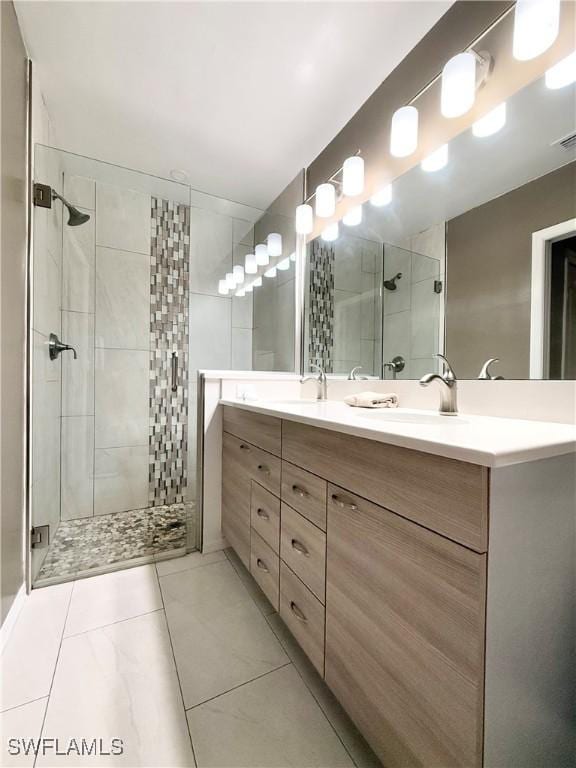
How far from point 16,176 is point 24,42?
613 mm

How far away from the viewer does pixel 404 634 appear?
0.64 meters

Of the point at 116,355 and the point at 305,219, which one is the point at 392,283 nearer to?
the point at 305,219

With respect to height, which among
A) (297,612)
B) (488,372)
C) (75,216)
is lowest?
(297,612)

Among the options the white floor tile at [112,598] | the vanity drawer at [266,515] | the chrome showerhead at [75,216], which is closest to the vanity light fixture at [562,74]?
the vanity drawer at [266,515]

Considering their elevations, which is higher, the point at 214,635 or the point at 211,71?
the point at 211,71

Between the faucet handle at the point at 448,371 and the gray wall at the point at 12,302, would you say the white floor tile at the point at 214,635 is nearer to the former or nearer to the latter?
the gray wall at the point at 12,302

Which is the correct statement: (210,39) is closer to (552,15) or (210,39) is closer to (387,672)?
(552,15)

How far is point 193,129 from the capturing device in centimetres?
183

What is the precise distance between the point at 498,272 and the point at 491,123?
515mm

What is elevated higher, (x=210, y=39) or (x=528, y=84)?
(x=210, y=39)

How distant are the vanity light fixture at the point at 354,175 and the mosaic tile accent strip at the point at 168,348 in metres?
1.04

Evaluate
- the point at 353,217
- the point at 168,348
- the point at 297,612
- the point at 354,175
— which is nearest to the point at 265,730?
the point at 297,612

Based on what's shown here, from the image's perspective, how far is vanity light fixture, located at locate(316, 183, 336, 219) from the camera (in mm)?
1875

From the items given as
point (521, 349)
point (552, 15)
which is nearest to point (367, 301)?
point (521, 349)
